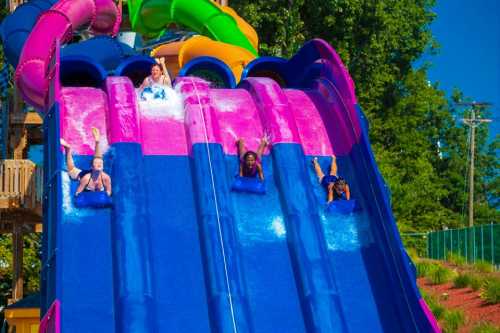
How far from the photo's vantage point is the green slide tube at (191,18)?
1755 centimetres

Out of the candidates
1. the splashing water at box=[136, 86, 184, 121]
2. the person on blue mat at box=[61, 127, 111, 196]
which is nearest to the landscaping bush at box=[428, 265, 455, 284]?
the splashing water at box=[136, 86, 184, 121]

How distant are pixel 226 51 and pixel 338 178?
5936mm

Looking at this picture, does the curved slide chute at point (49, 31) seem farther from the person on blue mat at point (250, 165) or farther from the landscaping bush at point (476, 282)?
the landscaping bush at point (476, 282)

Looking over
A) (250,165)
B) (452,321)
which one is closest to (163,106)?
(250,165)

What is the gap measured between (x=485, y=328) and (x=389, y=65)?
24296mm

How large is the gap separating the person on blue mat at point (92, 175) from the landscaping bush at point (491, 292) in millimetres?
8599

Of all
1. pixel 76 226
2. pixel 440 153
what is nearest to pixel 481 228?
pixel 76 226

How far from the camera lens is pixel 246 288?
9.20 m

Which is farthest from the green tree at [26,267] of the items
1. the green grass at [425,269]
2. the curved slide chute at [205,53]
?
the curved slide chute at [205,53]

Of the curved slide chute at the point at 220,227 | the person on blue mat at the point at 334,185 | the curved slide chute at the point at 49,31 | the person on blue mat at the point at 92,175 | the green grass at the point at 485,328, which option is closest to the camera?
the curved slide chute at the point at 220,227

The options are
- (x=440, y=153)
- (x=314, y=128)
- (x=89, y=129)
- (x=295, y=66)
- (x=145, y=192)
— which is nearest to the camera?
(x=145, y=192)

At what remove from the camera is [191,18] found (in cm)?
1817

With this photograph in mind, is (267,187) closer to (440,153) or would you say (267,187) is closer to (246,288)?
(246,288)

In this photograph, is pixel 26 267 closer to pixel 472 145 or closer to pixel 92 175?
pixel 92 175
